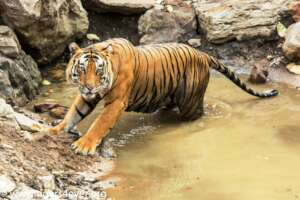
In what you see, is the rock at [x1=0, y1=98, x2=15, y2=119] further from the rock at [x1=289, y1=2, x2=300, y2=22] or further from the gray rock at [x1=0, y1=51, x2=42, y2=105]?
the rock at [x1=289, y1=2, x2=300, y2=22]

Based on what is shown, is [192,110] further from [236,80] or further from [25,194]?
[25,194]

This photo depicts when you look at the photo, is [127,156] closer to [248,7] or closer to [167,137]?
[167,137]

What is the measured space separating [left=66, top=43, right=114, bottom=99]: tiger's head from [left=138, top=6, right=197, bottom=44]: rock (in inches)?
114

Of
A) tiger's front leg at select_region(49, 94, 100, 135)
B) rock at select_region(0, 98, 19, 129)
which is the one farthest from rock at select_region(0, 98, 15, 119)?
tiger's front leg at select_region(49, 94, 100, 135)

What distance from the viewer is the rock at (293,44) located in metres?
7.79

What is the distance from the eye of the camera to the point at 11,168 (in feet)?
15.3

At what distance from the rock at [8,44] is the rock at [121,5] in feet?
5.85

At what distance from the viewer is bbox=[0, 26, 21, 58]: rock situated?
685 cm

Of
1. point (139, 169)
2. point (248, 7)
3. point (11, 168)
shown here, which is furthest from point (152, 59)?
point (248, 7)

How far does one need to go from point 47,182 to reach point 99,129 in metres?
0.98

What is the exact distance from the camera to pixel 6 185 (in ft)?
14.4

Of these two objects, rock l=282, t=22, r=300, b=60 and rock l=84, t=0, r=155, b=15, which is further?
rock l=84, t=0, r=155, b=15

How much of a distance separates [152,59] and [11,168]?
77.1 inches

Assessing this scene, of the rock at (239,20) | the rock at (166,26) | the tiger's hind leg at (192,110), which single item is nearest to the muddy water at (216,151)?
the tiger's hind leg at (192,110)
